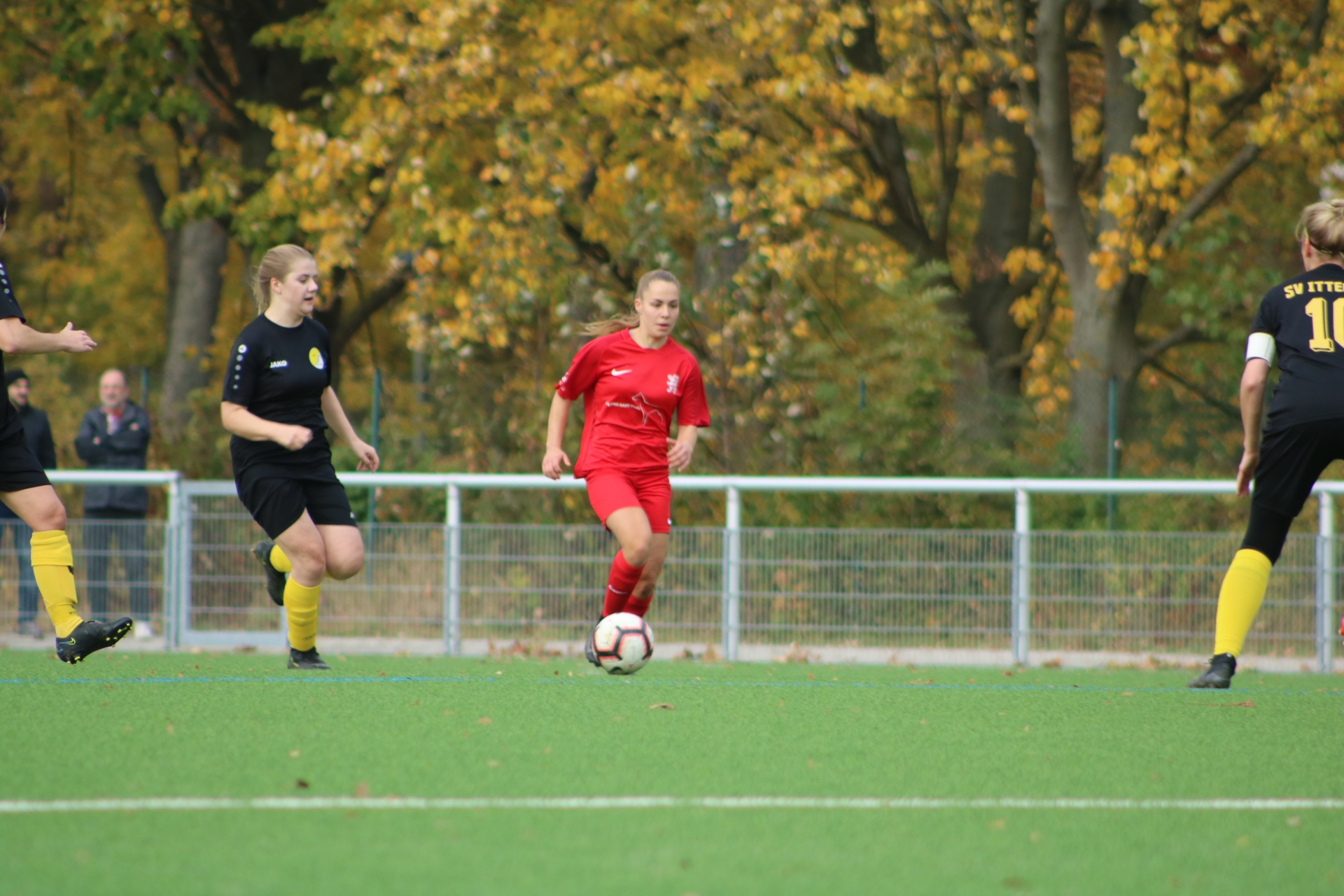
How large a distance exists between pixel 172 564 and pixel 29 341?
524 cm

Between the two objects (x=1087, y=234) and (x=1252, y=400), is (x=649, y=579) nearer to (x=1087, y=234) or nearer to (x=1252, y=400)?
(x=1252, y=400)

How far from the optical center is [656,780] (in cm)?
496

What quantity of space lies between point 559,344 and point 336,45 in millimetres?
3938

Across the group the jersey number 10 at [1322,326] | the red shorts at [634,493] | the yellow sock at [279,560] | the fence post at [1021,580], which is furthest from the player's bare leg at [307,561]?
the fence post at [1021,580]

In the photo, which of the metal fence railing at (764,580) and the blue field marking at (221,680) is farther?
the metal fence railing at (764,580)

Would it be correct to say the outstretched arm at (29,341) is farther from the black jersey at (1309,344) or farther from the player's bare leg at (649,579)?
the black jersey at (1309,344)

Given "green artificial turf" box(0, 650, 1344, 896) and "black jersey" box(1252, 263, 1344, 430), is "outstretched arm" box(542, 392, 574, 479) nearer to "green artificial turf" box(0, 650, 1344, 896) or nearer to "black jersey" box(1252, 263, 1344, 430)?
"green artificial turf" box(0, 650, 1344, 896)

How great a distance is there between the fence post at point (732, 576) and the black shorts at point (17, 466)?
507 cm

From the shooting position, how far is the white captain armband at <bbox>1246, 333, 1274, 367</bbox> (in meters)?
7.08

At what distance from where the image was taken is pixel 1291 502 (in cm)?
704

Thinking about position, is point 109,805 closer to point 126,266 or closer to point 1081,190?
point 1081,190

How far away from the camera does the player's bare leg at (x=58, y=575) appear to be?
7023 millimetres

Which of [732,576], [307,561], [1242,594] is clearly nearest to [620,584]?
[307,561]

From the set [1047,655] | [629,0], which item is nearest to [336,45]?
[629,0]
